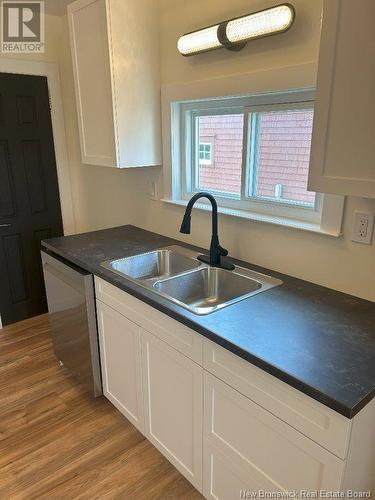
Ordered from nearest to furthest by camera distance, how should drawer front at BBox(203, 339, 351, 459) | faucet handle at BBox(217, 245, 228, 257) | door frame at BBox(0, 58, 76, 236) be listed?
drawer front at BBox(203, 339, 351, 459)
faucet handle at BBox(217, 245, 228, 257)
door frame at BBox(0, 58, 76, 236)

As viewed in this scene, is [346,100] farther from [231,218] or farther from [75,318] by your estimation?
[75,318]

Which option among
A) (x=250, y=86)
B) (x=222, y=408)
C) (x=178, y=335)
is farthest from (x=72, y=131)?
(x=222, y=408)

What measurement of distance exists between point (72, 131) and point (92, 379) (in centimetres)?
203

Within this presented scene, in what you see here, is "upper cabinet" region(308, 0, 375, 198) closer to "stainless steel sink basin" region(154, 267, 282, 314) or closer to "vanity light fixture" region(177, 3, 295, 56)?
"vanity light fixture" region(177, 3, 295, 56)

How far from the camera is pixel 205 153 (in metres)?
2.13

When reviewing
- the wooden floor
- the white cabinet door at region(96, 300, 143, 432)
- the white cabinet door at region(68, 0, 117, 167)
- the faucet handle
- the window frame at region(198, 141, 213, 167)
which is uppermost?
the white cabinet door at region(68, 0, 117, 167)

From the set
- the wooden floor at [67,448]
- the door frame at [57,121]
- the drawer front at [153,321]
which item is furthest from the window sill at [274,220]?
the door frame at [57,121]

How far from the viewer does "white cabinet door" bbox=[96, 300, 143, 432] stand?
5.53ft

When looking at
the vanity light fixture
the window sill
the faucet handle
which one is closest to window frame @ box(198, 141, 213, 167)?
the window sill

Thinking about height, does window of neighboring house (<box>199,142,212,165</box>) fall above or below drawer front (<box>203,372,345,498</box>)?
above

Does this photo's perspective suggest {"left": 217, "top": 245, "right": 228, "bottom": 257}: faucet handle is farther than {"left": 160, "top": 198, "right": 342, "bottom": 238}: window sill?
Yes

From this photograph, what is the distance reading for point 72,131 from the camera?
118 inches

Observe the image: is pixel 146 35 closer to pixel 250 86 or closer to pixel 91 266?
pixel 250 86

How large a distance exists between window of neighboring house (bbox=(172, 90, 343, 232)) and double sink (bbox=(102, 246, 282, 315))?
1.15ft
